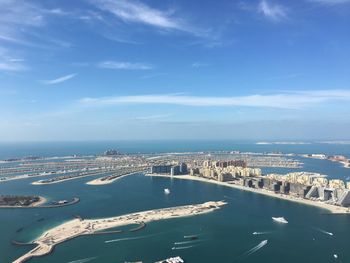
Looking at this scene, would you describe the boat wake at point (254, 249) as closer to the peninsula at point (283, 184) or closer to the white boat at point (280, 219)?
the white boat at point (280, 219)

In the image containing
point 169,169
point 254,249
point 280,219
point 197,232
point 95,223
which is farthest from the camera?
point 169,169

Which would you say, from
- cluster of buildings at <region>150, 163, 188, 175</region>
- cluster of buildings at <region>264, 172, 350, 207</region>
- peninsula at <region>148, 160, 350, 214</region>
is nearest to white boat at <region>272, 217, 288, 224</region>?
peninsula at <region>148, 160, 350, 214</region>

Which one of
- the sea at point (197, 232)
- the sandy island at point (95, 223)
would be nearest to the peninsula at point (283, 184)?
the sea at point (197, 232)

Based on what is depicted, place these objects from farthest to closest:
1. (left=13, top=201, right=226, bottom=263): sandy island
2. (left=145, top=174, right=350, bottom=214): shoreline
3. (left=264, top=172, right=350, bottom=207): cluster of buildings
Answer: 1. (left=264, top=172, right=350, bottom=207): cluster of buildings
2. (left=145, top=174, right=350, bottom=214): shoreline
3. (left=13, top=201, right=226, bottom=263): sandy island

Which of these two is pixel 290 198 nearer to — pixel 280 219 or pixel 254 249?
pixel 280 219

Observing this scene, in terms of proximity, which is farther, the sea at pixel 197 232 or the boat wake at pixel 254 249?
the boat wake at pixel 254 249

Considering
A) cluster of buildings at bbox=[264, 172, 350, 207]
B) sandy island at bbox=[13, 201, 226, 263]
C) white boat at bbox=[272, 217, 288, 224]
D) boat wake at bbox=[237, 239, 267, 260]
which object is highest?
cluster of buildings at bbox=[264, 172, 350, 207]

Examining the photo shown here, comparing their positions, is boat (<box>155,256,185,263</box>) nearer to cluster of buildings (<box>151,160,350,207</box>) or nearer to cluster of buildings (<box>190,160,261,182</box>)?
cluster of buildings (<box>151,160,350,207</box>)

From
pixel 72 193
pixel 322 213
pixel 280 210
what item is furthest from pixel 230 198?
pixel 72 193

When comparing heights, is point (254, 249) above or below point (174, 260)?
below

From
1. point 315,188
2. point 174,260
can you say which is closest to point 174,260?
point 174,260
